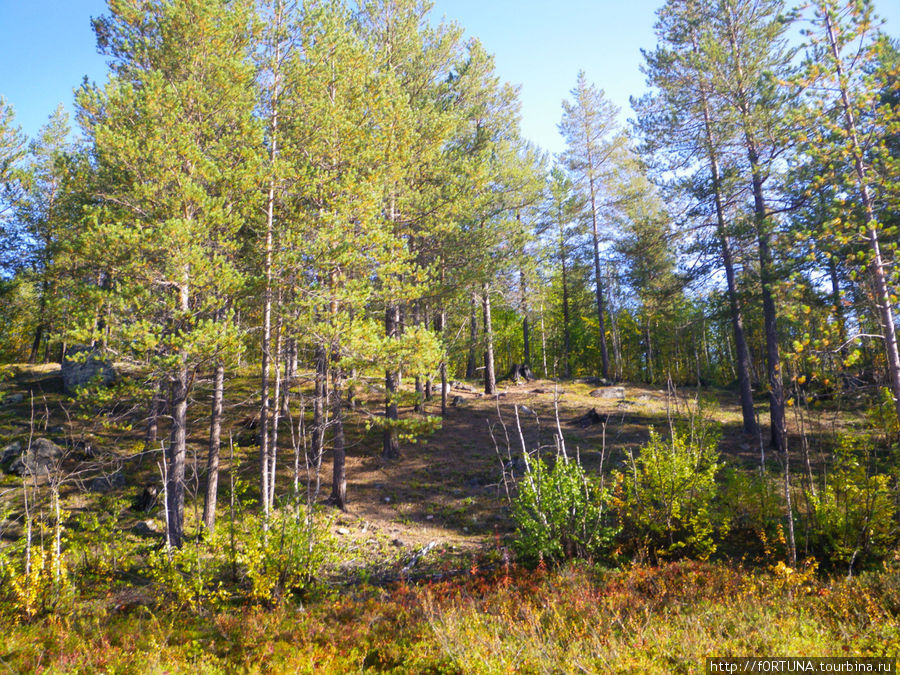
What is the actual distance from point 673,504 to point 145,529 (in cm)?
1131

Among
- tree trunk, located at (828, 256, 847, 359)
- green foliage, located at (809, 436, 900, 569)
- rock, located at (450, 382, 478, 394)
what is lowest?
green foliage, located at (809, 436, 900, 569)

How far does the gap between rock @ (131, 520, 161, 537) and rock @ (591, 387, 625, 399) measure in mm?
18112

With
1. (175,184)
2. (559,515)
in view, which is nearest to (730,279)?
(559,515)

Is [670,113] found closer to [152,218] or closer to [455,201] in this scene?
[455,201]

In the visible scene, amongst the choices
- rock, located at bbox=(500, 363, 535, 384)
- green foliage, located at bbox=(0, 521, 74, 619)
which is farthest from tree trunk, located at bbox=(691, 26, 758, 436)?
green foliage, located at bbox=(0, 521, 74, 619)

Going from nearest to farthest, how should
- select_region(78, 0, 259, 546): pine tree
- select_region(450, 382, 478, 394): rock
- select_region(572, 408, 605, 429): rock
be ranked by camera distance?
select_region(78, 0, 259, 546): pine tree
select_region(572, 408, 605, 429): rock
select_region(450, 382, 478, 394): rock

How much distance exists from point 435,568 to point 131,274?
25.4 feet

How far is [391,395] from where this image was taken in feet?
35.9

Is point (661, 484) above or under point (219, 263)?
under

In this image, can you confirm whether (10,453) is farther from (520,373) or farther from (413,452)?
(520,373)

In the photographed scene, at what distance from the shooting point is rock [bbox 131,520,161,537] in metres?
10.3

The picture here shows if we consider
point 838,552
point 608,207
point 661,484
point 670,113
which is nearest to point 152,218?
point 661,484

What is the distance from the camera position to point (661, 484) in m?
7.68

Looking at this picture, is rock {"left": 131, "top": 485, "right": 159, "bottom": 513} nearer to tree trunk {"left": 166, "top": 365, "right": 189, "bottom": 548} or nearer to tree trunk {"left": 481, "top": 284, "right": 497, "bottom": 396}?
tree trunk {"left": 166, "top": 365, "right": 189, "bottom": 548}
